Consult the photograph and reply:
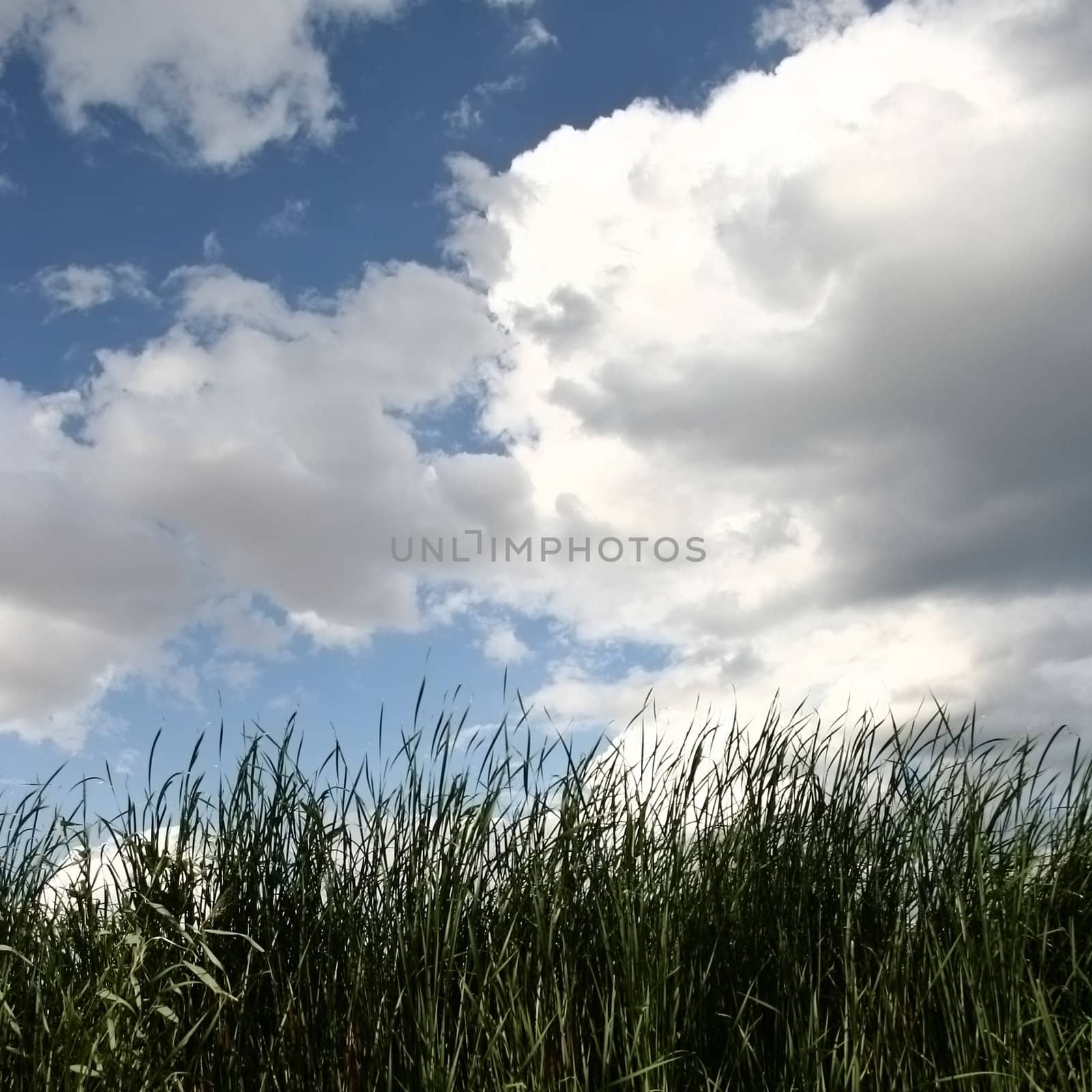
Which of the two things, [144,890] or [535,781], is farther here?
[535,781]

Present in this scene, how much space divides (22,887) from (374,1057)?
Answer: 1.60 m

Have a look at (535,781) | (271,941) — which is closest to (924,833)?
(535,781)

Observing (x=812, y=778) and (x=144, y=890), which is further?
(x=812, y=778)

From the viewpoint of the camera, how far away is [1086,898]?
4113 mm

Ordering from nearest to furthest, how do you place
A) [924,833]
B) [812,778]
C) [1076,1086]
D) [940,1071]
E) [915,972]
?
[1076,1086]
[940,1071]
[915,972]
[924,833]
[812,778]

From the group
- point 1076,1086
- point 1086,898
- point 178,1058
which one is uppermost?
point 1086,898

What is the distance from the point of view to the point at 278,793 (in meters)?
4.18

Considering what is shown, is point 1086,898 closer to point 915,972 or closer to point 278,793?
point 915,972

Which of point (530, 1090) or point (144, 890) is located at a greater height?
point (144, 890)

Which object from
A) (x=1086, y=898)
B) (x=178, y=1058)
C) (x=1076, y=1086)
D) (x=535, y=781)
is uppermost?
(x=535, y=781)

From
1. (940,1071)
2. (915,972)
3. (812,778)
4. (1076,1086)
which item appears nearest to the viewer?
(1076,1086)

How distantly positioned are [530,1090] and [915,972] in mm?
1300

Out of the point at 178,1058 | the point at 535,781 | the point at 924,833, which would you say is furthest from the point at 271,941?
the point at 924,833

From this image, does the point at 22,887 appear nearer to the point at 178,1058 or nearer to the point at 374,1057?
the point at 178,1058
